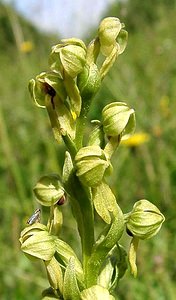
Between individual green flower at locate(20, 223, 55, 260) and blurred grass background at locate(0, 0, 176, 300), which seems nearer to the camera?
individual green flower at locate(20, 223, 55, 260)

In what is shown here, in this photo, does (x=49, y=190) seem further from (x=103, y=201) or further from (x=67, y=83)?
(x=67, y=83)

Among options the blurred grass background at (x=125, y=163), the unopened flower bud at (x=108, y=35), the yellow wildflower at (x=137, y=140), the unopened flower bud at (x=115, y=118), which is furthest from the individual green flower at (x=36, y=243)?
the yellow wildflower at (x=137, y=140)

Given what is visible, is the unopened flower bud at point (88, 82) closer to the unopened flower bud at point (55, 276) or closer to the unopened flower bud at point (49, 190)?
the unopened flower bud at point (49, 190)

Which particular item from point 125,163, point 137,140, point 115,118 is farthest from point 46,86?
point 125,163

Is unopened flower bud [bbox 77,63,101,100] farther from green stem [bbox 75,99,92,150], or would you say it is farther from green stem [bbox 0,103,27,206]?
green stem [bbox 0,103,27,206]

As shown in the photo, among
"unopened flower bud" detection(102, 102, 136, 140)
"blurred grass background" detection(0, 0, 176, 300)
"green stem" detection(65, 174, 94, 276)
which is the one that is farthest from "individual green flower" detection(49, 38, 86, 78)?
"blurred grass background" detection(0, 0, 176, 300)

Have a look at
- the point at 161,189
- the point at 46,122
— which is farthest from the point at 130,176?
the point at 46,122
